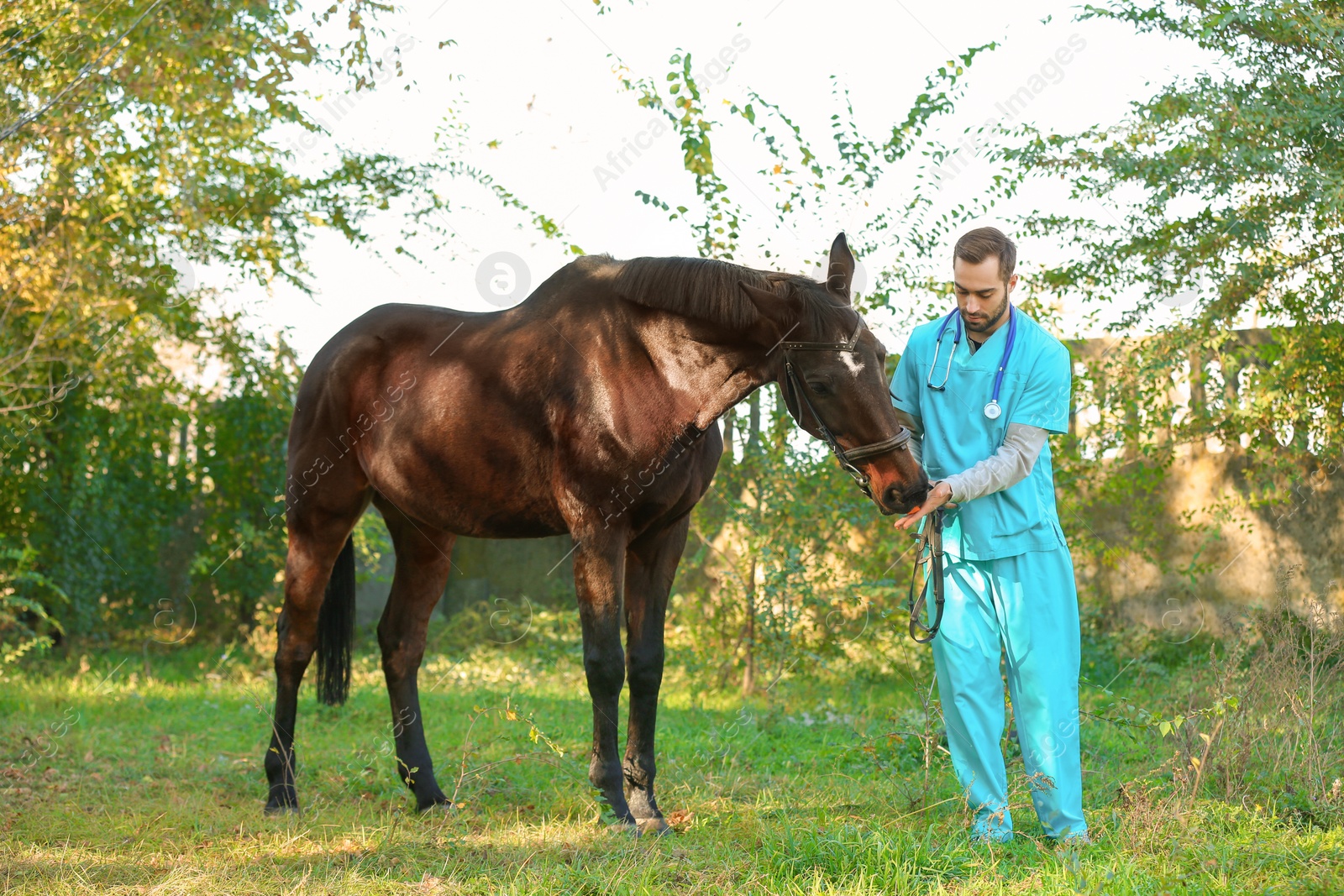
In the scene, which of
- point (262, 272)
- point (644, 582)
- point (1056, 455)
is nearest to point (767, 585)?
point (1056, 455)

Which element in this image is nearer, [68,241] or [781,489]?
[781,489]

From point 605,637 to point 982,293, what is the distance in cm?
179

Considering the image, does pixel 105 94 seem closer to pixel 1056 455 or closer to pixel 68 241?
pixel 68 241

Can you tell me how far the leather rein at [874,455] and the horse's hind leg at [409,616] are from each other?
2.01m

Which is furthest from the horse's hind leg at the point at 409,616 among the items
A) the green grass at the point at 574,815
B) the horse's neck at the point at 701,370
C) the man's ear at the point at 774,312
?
the man's ear at the point at 774,312

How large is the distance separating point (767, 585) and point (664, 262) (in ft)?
10.3

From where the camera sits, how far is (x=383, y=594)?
34.5 feet

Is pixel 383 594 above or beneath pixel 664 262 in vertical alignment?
beneath

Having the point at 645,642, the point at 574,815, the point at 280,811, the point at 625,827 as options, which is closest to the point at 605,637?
the point at 645,642

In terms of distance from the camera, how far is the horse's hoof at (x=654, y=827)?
3.65 meters

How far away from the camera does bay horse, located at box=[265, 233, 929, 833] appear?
349cm

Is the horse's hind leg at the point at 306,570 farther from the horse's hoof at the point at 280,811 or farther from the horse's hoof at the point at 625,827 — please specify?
the horse's hoof at the point at 625,827

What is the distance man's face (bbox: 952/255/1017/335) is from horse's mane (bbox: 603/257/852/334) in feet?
1.27

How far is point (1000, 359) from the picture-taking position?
340cm
